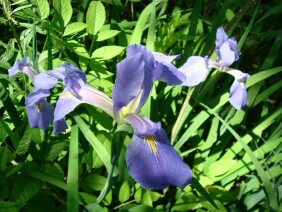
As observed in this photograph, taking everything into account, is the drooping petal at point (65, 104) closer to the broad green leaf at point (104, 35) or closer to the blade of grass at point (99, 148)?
the blade of grass at point (99, 148)

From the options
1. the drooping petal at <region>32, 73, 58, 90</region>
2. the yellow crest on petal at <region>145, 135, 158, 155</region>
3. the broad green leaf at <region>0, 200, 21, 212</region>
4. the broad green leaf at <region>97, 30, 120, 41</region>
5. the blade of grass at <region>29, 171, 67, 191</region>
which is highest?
the broad green leaf at <region>97, 30, 120, 41</region>

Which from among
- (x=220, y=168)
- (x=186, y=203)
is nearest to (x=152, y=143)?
(x=186, y=203)

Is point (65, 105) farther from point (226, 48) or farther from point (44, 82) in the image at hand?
point (226, 48)

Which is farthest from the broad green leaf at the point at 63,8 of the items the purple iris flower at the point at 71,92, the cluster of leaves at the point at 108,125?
the purple iris flower at the point at 71,92

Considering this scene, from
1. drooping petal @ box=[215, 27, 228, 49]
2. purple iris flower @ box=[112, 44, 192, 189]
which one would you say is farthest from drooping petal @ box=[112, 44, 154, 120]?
drooping petal @ box=[215, 27, 228, 49]

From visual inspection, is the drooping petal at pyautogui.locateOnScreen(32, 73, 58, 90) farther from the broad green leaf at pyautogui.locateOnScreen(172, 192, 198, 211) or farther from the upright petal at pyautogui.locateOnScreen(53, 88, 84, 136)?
the broad green leaf at pyautogui.locateOnScreen(172, 192, 198, 211)

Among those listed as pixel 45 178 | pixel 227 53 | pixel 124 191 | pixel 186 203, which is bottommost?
pixel 186 203
